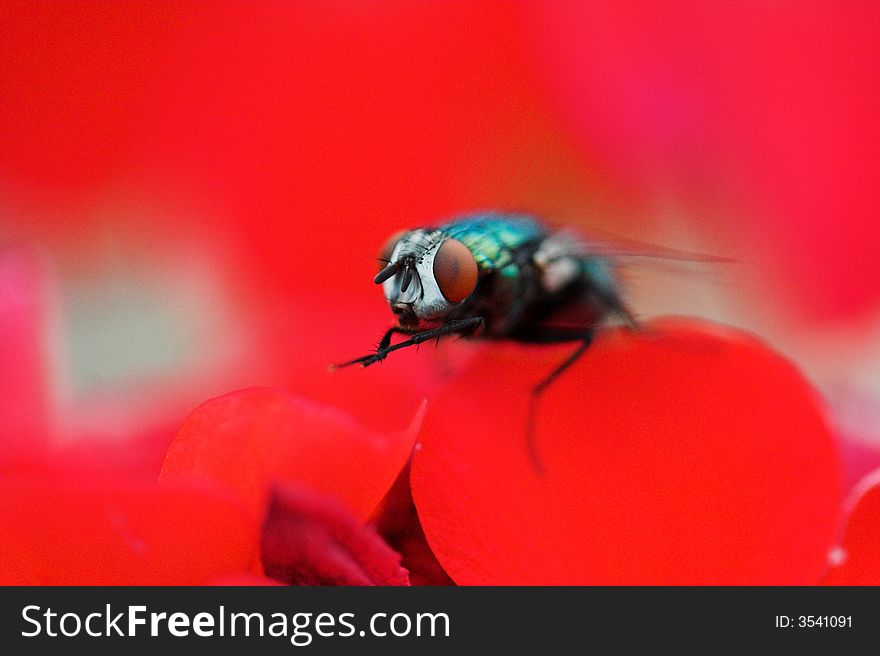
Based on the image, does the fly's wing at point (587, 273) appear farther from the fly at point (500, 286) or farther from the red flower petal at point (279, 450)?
the red flower petal at point (279, 450)

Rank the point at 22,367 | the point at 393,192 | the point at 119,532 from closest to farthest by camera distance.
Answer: the point at 119,532, the point at 22,367, the point at 393,192

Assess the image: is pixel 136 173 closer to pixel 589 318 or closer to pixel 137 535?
pixel 589 318

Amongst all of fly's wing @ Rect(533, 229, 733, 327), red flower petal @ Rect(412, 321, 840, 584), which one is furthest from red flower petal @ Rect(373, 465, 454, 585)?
fly's wing @ Rect(533, 229, 733, 327)

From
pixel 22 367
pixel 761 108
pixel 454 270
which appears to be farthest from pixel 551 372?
pixel 761 108

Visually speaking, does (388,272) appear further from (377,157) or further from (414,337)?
(377,157)

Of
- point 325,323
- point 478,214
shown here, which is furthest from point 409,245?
point 325,323
